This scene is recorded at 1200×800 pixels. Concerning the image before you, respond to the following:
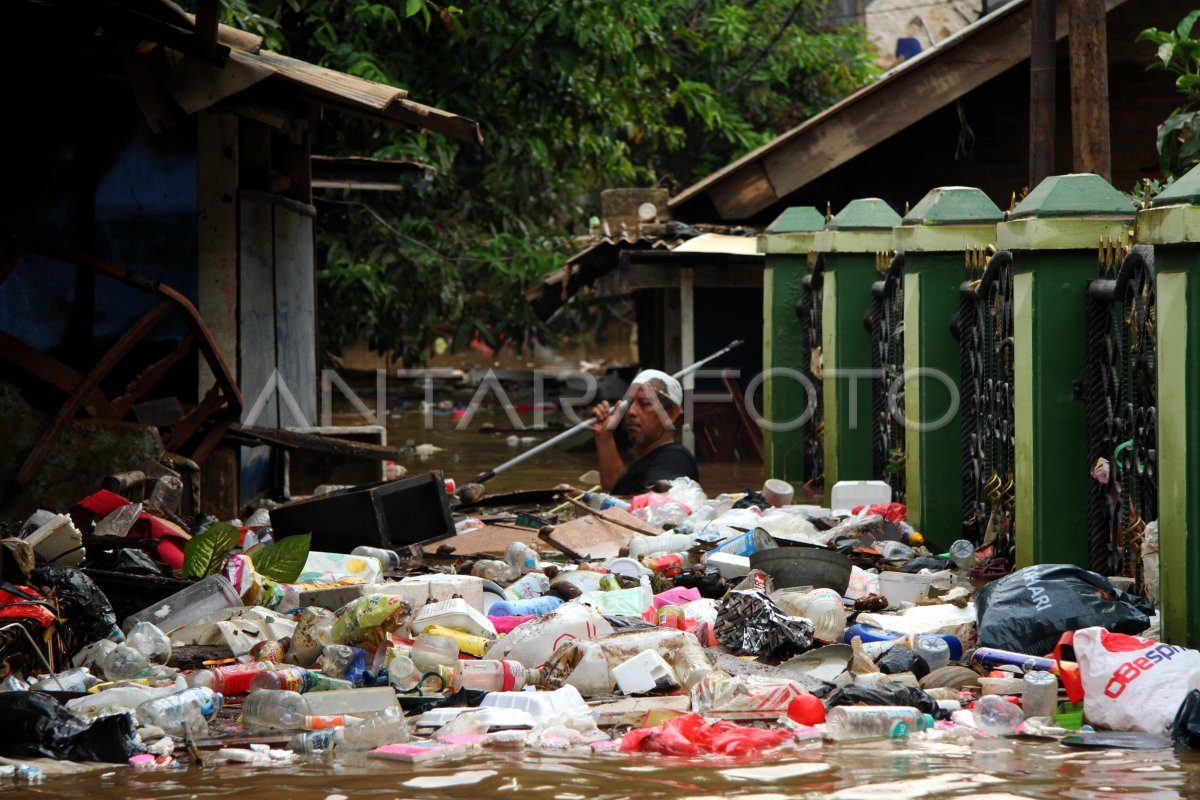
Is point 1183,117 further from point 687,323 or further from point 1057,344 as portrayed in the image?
point 687,323

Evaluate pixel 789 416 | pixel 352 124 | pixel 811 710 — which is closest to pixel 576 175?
pixel 352 124

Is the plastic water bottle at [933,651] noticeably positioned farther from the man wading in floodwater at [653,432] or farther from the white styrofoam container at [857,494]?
the man wading in floodwater at [653,432]

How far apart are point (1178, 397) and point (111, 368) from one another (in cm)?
530

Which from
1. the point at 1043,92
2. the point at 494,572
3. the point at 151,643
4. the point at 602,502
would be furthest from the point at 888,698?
the point at 1043,92

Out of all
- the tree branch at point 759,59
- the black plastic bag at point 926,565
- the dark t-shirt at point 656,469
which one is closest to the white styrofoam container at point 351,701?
the black plastic bag at point 926,565

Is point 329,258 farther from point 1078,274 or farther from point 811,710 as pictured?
point 811,710

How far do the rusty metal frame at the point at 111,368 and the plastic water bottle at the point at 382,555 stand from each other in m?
1.40

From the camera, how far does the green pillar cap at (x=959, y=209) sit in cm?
765

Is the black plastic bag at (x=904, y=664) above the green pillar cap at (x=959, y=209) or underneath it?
underneath

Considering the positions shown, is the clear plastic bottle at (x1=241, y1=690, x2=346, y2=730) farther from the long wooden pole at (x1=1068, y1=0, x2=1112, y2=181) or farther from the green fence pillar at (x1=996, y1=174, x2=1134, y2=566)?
the long wooden pole at (x1=1068, y1=0, x2=1112, y2=181)

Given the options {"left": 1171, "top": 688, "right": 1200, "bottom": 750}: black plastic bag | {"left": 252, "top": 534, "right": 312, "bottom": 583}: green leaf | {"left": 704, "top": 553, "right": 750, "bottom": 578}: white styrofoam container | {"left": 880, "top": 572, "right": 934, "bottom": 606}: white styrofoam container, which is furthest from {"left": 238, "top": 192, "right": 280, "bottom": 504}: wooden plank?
{"left": 1171, "top": 688, "right": 1200, "bottom": 750}: black plastic bag

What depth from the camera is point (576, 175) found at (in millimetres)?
17516

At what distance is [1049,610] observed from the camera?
5.12 metres

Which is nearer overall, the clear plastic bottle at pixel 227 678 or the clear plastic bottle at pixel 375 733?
the clear plastic bottle at pixel 375 733
